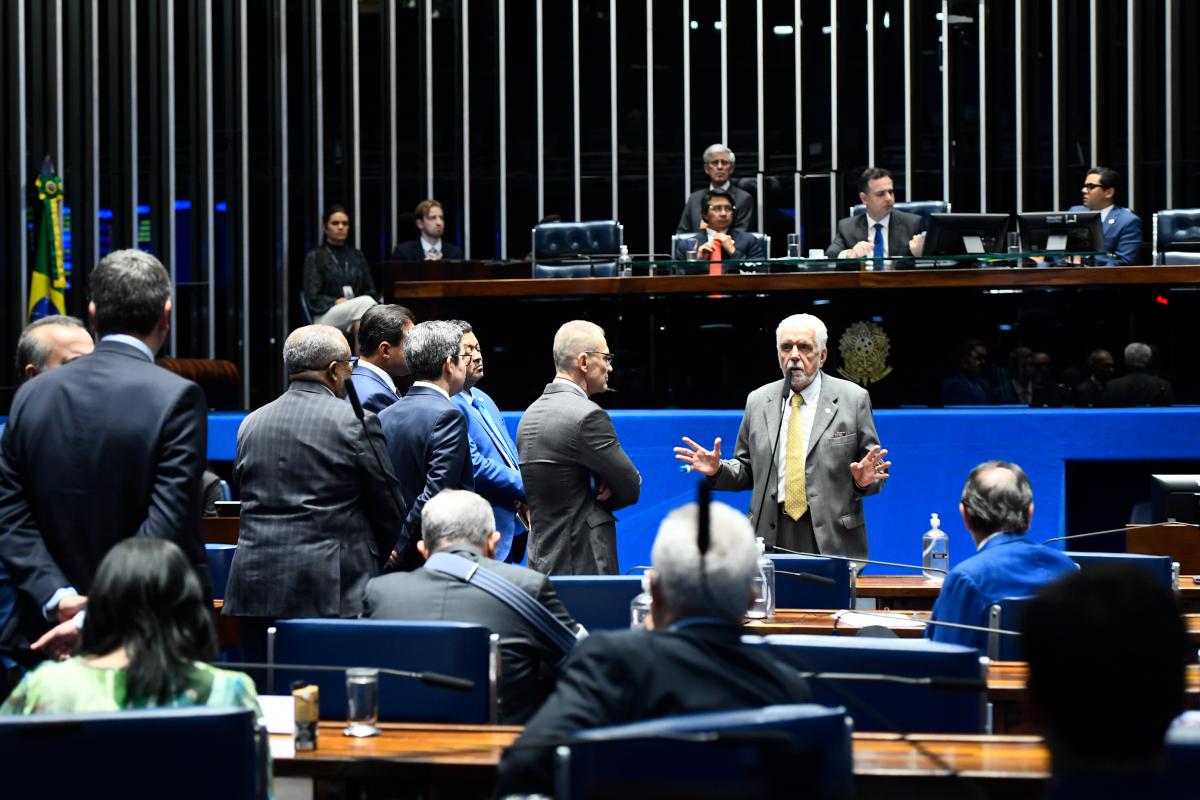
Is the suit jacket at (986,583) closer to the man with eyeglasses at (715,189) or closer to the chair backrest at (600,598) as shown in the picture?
the chair backrest at (600,598)

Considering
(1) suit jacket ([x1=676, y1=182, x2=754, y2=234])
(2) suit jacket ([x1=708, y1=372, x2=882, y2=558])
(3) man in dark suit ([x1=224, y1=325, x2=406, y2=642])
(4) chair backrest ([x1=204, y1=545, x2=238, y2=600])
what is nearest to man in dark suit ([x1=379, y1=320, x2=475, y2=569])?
(3) man in dark suit ([x1=224, y1=325, x2=406, y2=642])

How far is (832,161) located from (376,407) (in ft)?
24.8

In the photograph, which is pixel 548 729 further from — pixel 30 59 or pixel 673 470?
pixel 30 59

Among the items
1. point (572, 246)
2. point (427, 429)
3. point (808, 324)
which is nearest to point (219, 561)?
point (427, 429)

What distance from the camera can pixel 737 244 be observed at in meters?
8.26

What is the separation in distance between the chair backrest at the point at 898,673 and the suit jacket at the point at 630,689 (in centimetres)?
61

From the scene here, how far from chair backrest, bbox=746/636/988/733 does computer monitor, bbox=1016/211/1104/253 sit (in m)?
4.76

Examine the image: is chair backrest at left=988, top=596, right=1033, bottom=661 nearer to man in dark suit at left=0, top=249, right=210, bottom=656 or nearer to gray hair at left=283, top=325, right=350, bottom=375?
man in dark suit at left=0, top=249, right=210, bottom=656

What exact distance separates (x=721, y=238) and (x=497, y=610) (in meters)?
5.04

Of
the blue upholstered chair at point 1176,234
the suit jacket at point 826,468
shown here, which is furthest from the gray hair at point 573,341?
the blue upholstered chair at point 1176,234

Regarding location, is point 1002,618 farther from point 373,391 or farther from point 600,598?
point 373,391

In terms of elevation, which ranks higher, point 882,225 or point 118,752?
point 882,225

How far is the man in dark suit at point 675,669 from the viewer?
6.75ft

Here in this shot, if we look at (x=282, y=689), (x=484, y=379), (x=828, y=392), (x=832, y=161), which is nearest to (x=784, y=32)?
(x=832, y=161)
